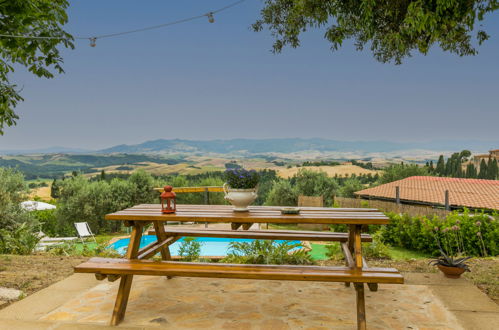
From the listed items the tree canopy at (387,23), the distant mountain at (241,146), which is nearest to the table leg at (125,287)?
the tree canopy at (387,23)

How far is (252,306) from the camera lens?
2.80m

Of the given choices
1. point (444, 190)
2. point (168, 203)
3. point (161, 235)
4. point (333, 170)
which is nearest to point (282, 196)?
point (333, 170)

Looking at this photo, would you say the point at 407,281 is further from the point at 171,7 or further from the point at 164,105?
the point at 164,105

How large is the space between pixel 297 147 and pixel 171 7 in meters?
33.2

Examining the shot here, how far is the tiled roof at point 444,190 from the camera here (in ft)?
60.8

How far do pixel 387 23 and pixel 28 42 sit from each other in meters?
3.53

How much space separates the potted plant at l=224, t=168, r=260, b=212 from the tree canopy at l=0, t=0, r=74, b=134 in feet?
7.47

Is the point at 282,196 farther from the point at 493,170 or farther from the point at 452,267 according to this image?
the point at 493,170

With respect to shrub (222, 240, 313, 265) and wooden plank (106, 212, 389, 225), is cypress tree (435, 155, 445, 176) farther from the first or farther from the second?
wooden plank (106, 212, 389, 225)

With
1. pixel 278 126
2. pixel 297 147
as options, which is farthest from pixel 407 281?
pixel 278 126

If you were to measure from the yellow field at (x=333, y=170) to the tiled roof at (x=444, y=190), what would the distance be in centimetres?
218

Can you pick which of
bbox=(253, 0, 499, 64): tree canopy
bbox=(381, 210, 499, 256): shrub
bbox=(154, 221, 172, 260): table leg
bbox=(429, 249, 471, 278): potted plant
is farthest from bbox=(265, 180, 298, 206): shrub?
bbox=(154, 221, 172, 260): table leg

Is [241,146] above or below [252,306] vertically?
above

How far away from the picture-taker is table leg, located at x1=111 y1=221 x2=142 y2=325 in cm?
252
